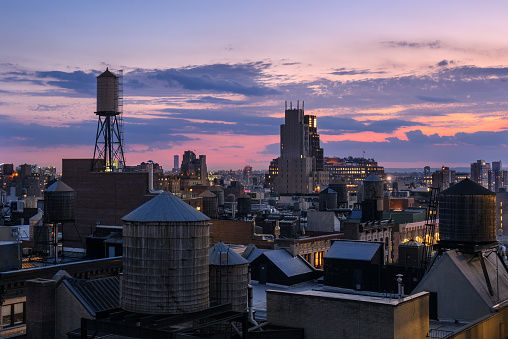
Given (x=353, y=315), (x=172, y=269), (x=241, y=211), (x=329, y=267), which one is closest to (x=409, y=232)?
(x=241, y=211)

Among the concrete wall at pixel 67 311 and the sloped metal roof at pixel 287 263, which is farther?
the sloped metal roof at pixel 287 263

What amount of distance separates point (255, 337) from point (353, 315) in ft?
16.4

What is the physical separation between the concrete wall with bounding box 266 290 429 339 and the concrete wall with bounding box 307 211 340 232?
59621mm

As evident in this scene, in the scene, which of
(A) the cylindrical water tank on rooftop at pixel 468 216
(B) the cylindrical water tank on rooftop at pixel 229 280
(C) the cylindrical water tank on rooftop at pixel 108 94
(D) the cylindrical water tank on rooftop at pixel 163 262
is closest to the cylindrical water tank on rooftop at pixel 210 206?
(C) the cylindrical water tank on rooftop at pixel 108 94

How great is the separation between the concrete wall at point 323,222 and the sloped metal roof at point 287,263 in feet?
84.9

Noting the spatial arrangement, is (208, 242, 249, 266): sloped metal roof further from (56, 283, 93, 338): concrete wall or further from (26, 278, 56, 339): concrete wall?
(26, 278, 56, 339): concrete wall

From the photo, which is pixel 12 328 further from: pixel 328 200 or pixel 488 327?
pixel 328 200

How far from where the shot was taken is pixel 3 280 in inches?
1513

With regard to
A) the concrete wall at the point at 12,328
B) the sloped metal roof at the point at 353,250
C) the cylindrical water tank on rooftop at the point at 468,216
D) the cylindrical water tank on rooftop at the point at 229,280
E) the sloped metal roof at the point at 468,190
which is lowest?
the concrete wall at the point at 12,328

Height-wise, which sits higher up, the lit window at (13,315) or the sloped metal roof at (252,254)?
the sloped metal roof at (252,254)

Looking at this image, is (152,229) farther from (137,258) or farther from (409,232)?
(409,232)

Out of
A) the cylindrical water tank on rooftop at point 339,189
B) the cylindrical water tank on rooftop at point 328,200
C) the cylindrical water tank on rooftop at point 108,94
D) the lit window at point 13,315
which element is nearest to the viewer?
the lit window at point 13,315

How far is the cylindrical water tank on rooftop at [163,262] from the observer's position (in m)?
24.8

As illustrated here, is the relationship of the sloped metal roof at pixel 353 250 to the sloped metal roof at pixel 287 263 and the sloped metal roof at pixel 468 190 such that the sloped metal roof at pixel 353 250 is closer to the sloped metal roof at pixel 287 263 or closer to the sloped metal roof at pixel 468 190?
the sloped metal roof at pixel 287 263
